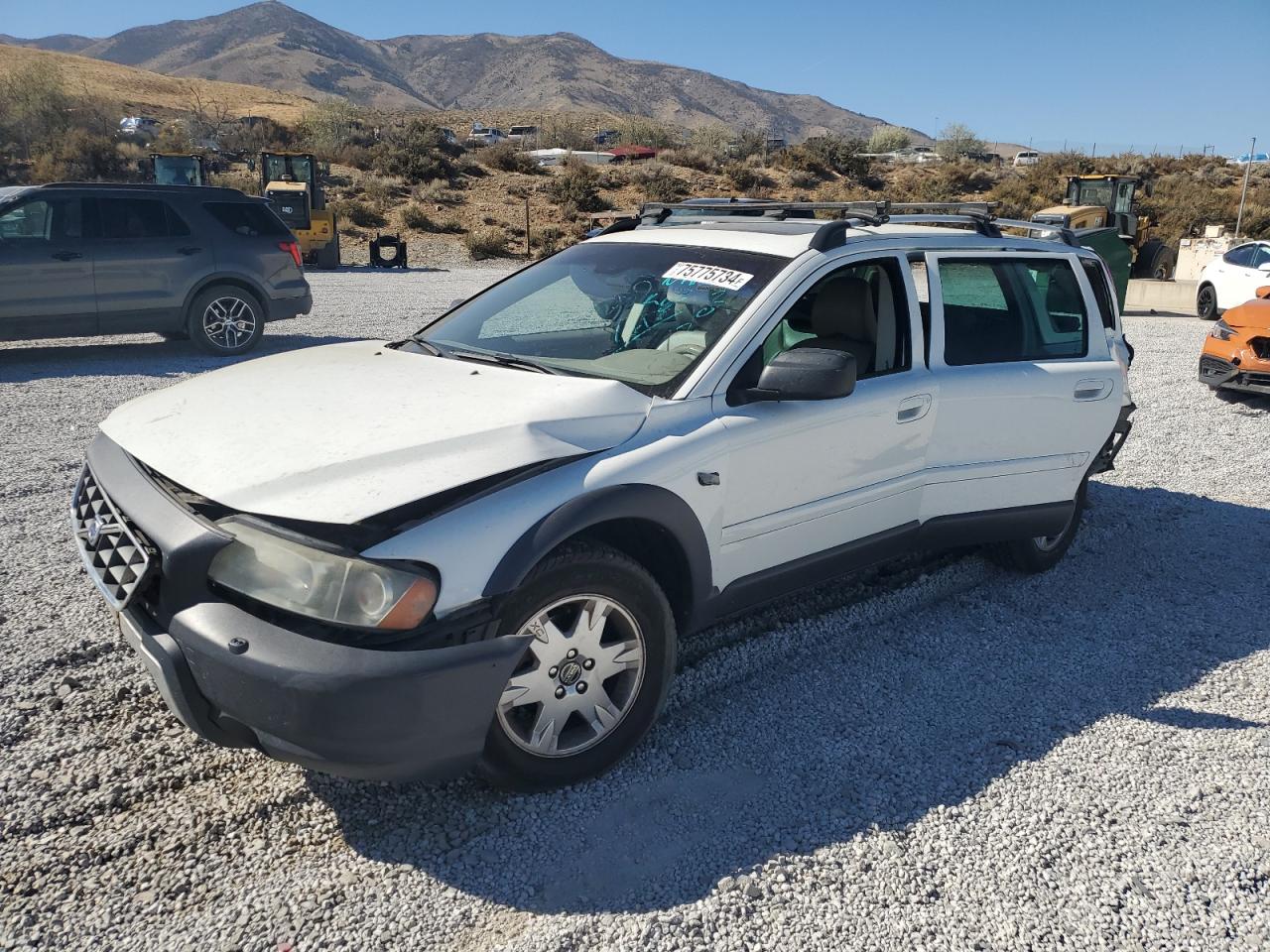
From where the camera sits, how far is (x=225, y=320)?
10.7 m

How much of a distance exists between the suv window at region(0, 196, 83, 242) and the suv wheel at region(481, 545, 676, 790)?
9.01 m

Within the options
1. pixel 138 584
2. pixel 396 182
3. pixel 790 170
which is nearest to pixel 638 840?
pixel 138 584

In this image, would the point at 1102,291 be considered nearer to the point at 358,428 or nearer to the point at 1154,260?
the point at 358,428

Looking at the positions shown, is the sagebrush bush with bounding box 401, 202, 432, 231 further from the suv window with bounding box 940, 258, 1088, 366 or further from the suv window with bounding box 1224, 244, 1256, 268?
the suv window with bounding box 940, 258, 1088, 366

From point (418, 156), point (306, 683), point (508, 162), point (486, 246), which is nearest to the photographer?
point (306, 683)

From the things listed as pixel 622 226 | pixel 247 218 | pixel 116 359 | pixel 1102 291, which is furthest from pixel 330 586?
pixel 247 218

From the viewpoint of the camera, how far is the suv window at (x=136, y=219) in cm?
1001

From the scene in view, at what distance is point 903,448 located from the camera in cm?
410

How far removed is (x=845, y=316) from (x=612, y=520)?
1.71 metres

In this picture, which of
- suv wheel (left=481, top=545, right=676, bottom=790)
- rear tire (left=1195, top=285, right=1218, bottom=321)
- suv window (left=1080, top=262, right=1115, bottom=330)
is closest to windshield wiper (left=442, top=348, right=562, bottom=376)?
suv wheel (left=481, top=545, right=676, bottom=790)

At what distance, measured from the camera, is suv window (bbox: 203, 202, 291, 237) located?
10599 millimetres

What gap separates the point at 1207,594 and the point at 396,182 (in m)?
35.1

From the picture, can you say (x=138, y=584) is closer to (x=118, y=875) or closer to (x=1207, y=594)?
(x=118, y=875)

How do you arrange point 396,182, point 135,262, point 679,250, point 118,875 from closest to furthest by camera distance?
1. point 118,875
2. point 679,250
3. point 135,262
4. point 396,182
